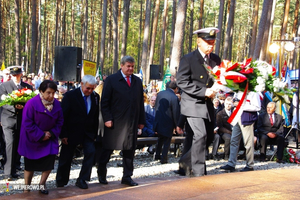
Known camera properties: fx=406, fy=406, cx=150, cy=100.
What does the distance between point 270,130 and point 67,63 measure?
5.92 meters

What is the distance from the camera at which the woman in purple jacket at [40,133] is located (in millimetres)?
6023

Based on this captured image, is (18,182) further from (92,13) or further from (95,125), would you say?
(92,13)

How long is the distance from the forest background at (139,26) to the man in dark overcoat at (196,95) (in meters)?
10.4

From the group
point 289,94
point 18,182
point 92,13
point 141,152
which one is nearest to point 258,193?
point 289,94

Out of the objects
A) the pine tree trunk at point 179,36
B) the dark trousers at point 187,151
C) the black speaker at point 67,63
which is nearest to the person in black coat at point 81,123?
→ the dark trousers at point 187,151

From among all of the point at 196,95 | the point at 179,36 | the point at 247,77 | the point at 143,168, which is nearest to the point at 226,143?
the point at 143,168

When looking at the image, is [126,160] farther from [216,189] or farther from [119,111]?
[216,189]

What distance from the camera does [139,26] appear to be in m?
55.5

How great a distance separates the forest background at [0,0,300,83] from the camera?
28891 millimetres

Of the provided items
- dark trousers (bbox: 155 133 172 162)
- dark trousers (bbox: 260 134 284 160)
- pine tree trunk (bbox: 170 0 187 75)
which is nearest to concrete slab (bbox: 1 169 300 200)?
dark trousers (bbox: 155 133 172 162)

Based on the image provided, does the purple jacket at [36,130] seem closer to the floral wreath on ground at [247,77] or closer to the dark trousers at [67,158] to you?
the dark trousers at [67,158]

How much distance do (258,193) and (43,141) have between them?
10.6ft

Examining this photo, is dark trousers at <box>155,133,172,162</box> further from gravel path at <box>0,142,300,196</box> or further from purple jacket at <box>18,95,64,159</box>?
purple jacket at <box>18,95,64,159</box>

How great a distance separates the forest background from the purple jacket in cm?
1109
